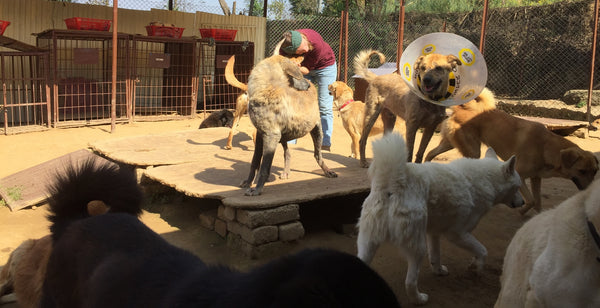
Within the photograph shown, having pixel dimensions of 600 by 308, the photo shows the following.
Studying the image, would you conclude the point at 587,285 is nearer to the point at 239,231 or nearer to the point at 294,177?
the point at 239,231

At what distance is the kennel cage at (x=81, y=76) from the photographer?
418 inches

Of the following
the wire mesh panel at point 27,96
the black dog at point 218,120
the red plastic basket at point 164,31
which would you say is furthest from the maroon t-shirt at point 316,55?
the red plastic basket at point 164,31

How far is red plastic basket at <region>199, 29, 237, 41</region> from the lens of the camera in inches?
525

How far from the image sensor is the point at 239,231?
16.2 feet

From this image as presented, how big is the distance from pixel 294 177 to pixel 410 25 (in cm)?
1461

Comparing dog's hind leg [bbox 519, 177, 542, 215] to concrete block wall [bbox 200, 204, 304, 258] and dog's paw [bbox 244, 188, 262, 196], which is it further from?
dog's paw [bbox 244, 188, 262, 196]

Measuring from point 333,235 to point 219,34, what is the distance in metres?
9.34

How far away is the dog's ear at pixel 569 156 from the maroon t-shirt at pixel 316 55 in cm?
344

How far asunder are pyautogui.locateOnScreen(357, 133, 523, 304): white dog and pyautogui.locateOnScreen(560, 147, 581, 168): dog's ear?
1469mm

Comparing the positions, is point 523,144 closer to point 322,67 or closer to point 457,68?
point 457,68

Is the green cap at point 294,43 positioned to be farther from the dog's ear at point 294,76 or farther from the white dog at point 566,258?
the white dog at point 566,258

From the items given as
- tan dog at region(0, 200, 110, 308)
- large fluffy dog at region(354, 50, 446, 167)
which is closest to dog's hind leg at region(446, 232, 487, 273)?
large fluffy dog at region(354, 50, 446, 167)

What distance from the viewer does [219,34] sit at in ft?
44.2

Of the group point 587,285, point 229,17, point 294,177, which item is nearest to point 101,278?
point 587,285
